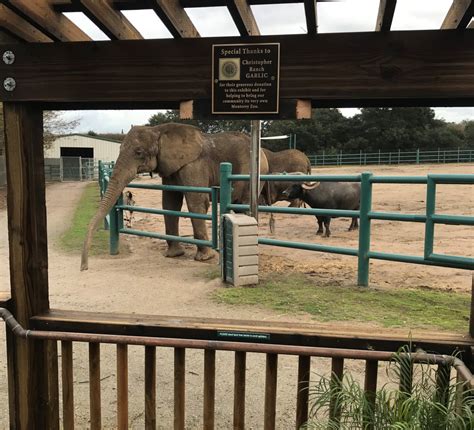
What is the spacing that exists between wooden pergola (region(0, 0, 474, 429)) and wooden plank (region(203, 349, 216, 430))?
529 mm

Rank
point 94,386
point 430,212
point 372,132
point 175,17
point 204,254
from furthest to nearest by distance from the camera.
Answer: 1. point 372,132
2. point 204,254
3. point 430,212
4. point 94,386
5. point 175,17

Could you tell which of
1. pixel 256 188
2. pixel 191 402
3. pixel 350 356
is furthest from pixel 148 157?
pixel 350 356

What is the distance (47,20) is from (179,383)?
1743 millimetres

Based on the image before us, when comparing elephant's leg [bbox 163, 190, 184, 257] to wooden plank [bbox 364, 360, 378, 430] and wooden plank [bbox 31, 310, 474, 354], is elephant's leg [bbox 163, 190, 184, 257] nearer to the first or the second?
wooden plank [bbox 31, 310, 474, 354]

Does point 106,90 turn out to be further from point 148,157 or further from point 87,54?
point 148,157

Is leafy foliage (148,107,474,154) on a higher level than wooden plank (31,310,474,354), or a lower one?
higher

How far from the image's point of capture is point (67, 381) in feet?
8.05

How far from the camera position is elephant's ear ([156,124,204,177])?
7.27 meters

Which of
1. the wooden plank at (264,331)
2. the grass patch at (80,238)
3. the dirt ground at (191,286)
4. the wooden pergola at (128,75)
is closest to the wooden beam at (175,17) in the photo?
the wooden pergola at (128,75)

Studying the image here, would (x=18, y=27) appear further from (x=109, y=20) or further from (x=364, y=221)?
(x=364, y=221)

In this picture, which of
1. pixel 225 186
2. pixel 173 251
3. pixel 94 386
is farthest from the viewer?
pixel 173 251

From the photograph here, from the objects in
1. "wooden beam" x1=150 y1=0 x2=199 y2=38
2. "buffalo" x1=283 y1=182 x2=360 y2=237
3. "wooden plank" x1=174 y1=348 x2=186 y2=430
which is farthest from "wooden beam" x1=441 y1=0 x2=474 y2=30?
"buffalo" x1=283 y1=182 x2=360 y2=237

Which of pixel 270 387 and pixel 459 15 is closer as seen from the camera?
pixel 459 15

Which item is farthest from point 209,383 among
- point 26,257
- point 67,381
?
point 26,257
